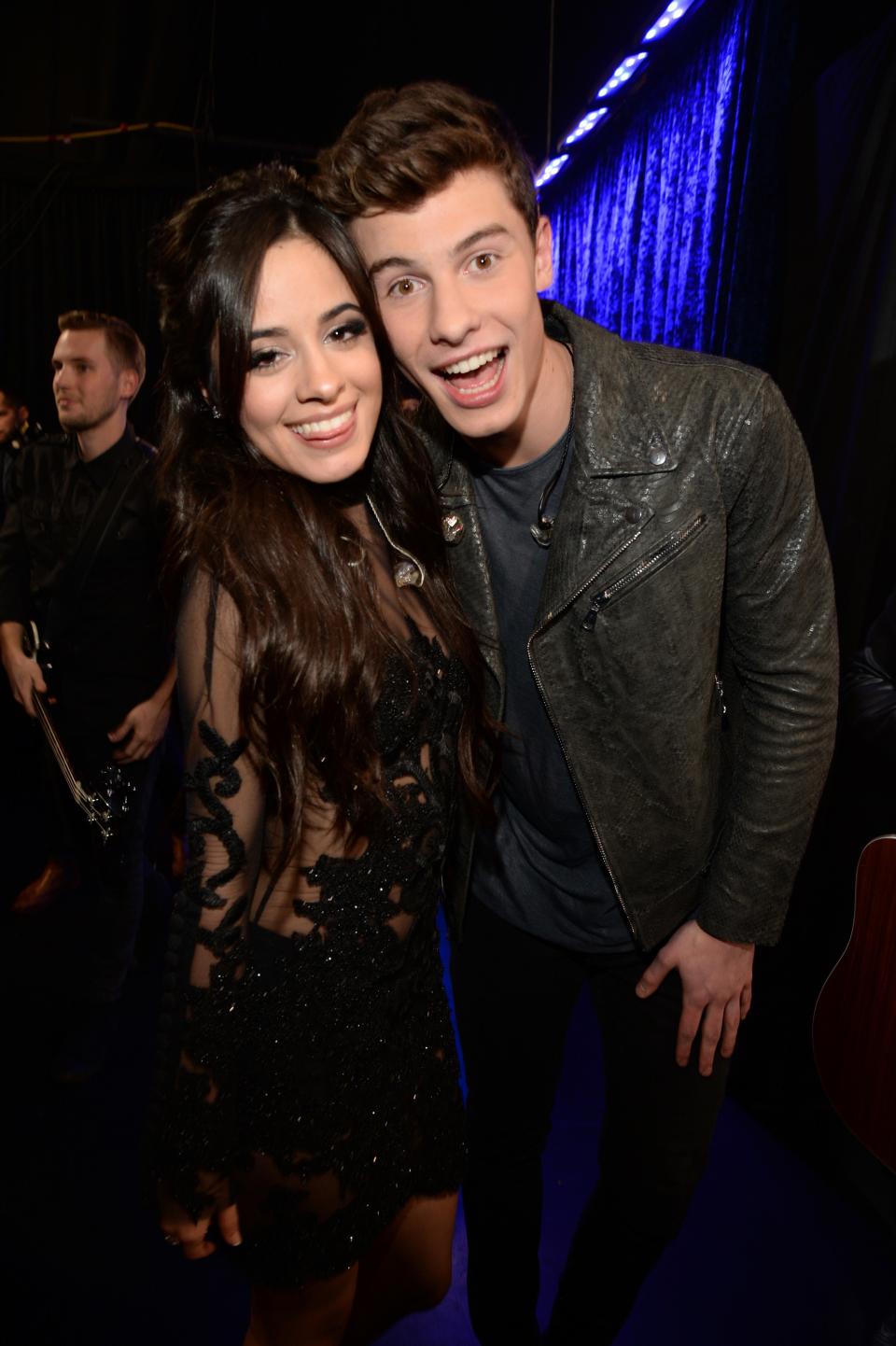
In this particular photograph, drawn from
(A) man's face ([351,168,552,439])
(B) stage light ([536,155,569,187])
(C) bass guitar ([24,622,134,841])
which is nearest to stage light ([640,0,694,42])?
(B) stage light ([536,155,569,187])

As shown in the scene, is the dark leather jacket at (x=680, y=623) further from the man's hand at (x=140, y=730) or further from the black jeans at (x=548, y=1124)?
the man's hand at (x=140, y=730)

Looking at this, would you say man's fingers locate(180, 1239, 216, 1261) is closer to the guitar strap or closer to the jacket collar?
the jacket collar

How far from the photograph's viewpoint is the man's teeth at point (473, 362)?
4.54 feet

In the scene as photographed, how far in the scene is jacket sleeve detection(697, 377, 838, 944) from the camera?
1.39m

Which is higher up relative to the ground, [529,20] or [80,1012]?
Answer: [529,20]

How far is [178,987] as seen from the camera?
1325 mm

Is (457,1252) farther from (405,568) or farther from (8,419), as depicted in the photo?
(8,419)

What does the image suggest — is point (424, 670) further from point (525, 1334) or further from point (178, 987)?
point (525, 1334)

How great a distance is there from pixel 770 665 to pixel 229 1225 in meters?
→ 1.27

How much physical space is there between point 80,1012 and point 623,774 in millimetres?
2603

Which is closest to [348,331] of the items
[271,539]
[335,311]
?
[335,311]

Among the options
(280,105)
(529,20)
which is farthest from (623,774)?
(280,105)

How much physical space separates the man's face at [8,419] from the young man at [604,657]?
4.53 metres

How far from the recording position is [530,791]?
1619 mm
